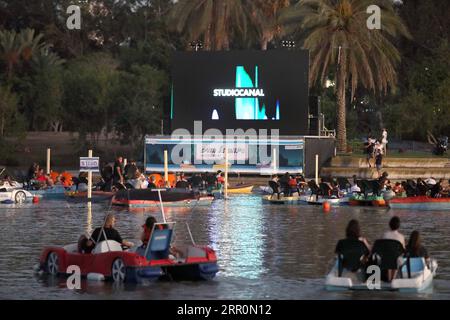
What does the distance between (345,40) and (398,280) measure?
5374cm

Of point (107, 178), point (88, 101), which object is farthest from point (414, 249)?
point (88, 101)

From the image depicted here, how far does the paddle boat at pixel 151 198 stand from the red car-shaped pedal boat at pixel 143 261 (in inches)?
898

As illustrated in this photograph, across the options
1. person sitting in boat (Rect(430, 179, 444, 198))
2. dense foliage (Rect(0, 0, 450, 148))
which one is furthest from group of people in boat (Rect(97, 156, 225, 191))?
dense foliage (Rect(0, 0, 450, 148))

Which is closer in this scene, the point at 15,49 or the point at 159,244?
the point at 159,244

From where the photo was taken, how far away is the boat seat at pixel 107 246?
983 inches

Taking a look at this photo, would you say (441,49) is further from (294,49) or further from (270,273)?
(270,273)

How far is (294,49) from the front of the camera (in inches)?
2972

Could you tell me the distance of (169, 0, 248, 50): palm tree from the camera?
8294 cm

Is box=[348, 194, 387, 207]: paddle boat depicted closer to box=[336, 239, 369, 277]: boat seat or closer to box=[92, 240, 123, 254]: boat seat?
box=[92, 240, 123, 254]: boat seat

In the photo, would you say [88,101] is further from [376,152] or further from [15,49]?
[376,152]

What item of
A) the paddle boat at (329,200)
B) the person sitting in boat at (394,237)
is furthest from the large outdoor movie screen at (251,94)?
the person sitting in boat at (394,237)

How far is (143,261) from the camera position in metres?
24.2

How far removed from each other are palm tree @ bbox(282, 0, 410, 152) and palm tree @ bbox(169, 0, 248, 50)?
5488mm

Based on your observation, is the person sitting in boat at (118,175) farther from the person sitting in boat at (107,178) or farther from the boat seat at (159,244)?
the boat seat at (159,244)
